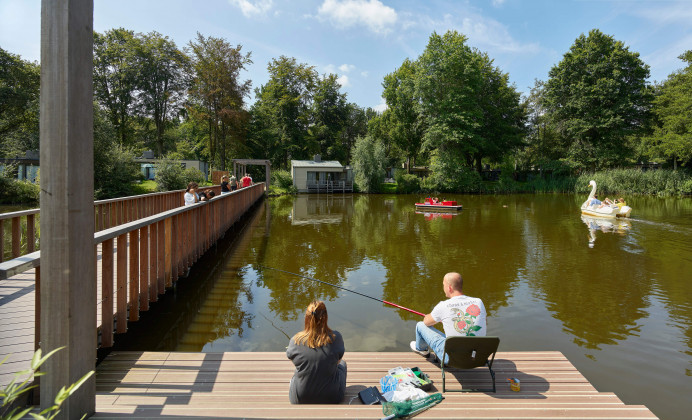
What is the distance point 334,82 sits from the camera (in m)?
57.3

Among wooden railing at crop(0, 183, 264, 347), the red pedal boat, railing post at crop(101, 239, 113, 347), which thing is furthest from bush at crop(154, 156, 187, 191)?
railing post at crop(101, 239, 113, 347)

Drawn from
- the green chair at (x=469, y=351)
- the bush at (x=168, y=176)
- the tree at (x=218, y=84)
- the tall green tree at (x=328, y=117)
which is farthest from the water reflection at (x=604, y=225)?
the tall green tree at (x=328, y=117)

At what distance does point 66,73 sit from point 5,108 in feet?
127

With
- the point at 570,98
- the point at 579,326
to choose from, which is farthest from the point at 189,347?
the point at 570,98

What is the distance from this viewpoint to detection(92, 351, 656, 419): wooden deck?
7.68 feet

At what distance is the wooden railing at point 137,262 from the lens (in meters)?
3.76

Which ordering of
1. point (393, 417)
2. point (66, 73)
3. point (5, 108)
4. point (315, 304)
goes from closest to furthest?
point (66, 73) < point (393, 417) < point (315, 304) < point (5, 108)

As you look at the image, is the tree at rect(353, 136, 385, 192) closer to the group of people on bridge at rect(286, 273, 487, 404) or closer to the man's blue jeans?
the man's blue jeans

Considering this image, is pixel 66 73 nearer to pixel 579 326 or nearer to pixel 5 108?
pixel 579 326

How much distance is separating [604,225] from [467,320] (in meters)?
17.4

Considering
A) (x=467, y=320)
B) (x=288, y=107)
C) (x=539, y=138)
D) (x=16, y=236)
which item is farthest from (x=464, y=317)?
(x=539, y=138)

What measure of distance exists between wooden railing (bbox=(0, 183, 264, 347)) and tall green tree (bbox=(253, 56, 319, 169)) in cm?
4753

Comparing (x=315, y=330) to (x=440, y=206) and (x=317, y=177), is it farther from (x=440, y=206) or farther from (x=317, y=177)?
(x=317, y=177)

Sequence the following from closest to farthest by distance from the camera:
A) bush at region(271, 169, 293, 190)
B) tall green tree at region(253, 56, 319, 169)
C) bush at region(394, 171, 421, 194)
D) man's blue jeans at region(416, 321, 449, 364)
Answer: man's blue jeans at region(416, 321, 449, 364) < bush at region(271, 169, 293, 190) < bush at region(394, 171, 421, 194) < tall green tree at region(253, 56, 319, 169)
